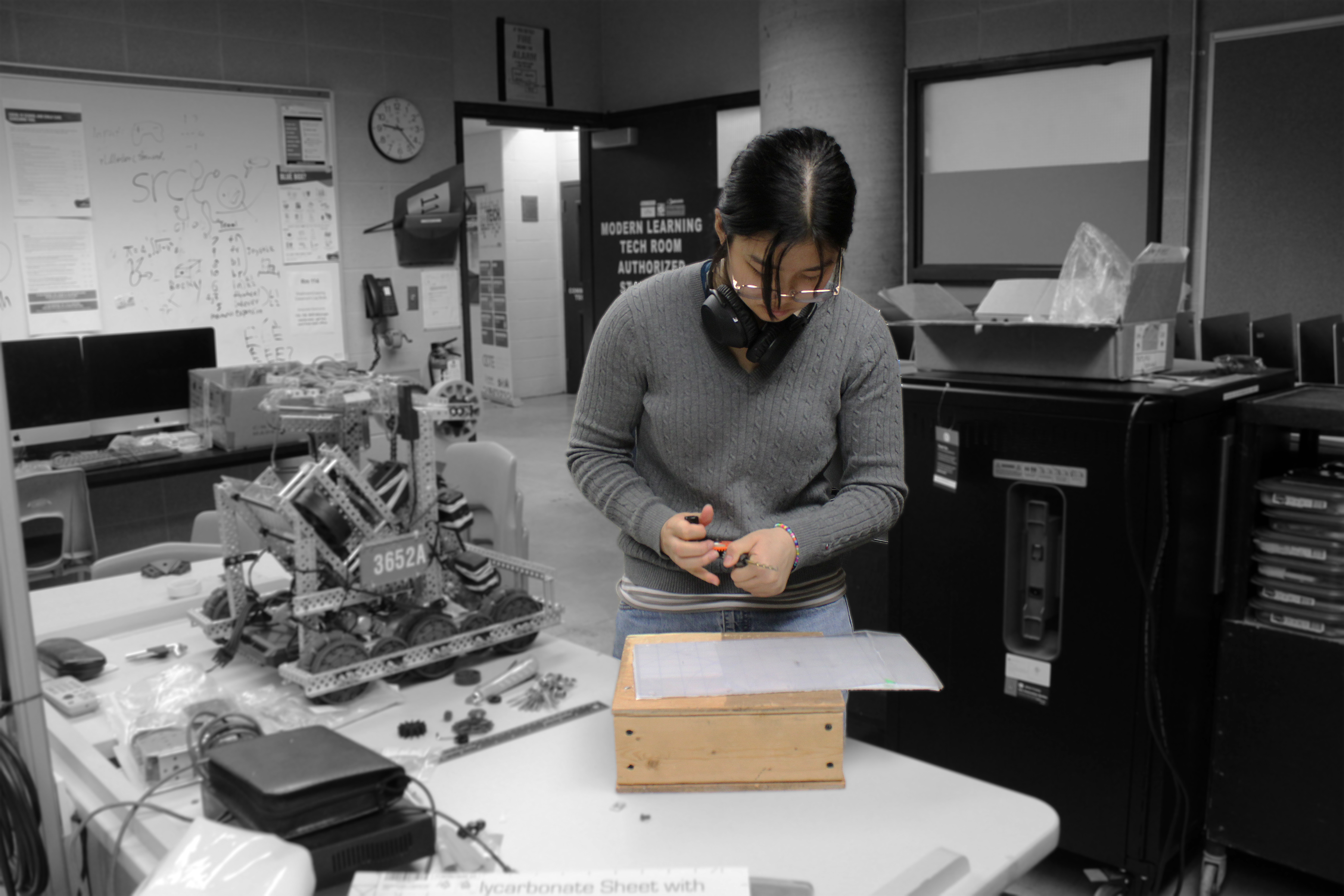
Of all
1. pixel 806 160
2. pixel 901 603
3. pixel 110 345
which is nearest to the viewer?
pixel 806 160

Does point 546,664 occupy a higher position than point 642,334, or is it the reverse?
point 642,334

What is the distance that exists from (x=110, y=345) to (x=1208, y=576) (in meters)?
3.72

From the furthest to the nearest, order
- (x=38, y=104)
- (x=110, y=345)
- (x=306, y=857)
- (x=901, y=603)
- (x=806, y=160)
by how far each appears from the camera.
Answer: (x=38, y=104), (x=110, y=345), (x=901, y=603), (x=806, y=160), (x=306, y=857)

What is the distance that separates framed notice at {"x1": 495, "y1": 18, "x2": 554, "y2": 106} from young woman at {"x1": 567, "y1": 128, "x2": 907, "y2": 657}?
5.52 m

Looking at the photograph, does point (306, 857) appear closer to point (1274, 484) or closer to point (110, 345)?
point (1274, 484)

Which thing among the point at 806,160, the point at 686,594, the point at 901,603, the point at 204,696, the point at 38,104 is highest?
the point at 38,104

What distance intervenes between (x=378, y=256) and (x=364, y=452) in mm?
4297

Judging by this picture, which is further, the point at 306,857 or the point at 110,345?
the point at 110,345

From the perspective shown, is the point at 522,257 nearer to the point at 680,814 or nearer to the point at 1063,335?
the point at 1063,335

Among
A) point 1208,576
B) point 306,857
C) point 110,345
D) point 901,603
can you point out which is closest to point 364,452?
point 306,857

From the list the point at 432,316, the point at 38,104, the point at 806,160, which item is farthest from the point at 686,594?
the point at 432,316

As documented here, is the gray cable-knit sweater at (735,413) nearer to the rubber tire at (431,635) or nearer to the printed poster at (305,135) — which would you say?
the rubber tire at (431,635)

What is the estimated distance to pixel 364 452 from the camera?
1786 mm

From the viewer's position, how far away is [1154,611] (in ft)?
7.04
